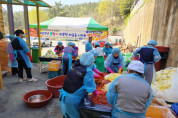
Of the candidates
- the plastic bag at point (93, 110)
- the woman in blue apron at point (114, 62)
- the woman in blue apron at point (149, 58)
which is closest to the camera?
the plastic bag at point (93, 110)

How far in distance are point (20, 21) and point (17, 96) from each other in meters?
56.3

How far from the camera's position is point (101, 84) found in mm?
3209

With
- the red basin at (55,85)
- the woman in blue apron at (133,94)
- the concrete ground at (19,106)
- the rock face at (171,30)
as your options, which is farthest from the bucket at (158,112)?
the rock face at (171,30)

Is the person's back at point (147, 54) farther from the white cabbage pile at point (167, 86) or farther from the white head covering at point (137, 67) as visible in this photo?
the white head covering at point (137, 67)

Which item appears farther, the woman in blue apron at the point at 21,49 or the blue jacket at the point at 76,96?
the woman in blue apron at the point at 21,49

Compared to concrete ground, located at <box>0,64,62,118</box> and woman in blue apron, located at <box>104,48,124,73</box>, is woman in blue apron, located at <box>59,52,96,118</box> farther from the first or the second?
woman in blue apron, located at <box>104,48,124,73</box>

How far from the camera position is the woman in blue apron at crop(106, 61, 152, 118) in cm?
179

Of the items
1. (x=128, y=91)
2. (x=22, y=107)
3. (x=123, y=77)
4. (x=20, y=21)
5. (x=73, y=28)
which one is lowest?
(x=22, y=107)

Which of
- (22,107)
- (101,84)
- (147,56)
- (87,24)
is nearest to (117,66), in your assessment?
(147,56)

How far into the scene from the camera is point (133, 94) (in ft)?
5.85

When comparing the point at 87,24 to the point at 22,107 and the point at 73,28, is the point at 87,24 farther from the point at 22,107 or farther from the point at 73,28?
the point at 22,107

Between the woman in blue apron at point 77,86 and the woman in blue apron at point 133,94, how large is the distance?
0.62 meters

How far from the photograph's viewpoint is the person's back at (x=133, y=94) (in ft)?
5.87

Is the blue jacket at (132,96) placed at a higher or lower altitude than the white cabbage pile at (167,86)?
higher
